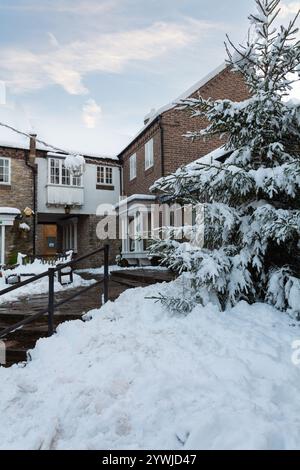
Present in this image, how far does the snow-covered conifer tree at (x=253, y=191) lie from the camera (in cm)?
431

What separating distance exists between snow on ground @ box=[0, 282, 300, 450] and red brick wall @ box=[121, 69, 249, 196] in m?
11.1

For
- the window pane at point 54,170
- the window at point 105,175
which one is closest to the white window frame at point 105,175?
the window at point 105,175

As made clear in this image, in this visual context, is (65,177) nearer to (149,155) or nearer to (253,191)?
(149,155)

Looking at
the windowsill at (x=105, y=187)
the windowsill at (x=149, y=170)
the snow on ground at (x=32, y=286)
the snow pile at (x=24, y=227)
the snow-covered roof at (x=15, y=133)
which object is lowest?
the snow on ground at (x=32, y=286)

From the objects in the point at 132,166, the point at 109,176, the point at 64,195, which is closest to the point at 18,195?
the point at 64,195

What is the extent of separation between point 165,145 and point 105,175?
21.0 ft

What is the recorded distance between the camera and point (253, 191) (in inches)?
191

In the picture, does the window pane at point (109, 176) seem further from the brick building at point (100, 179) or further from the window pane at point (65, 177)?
the window pane at point (65, 177)

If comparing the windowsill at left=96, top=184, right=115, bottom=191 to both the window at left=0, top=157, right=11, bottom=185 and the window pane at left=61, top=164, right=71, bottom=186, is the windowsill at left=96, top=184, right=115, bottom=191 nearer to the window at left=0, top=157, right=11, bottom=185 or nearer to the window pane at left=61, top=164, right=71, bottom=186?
the window pane at left=61, top=164, right=71, bottom=186

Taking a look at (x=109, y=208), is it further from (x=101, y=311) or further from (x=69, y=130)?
(x=101, y=311)

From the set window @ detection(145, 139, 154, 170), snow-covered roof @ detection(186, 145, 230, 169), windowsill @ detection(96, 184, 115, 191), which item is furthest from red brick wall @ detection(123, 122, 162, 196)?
snow-covered roof @ detection(186, 145, 230, 169)

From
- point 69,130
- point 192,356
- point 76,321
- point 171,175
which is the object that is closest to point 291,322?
point 192,356

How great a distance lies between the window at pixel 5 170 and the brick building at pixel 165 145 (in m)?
6.33

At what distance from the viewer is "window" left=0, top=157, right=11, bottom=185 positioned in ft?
56.9
